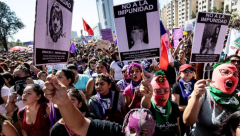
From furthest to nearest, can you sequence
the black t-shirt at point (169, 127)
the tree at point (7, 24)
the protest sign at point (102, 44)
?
the tree at point (7, 24)
the protest sign at point (102, 44)
the black t-shirt at point (169, 127)

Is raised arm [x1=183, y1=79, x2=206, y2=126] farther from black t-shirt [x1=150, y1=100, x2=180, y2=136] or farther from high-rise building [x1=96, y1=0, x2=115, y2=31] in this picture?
high-rise building [x1=96, y1=0, x2=115, y2=31]

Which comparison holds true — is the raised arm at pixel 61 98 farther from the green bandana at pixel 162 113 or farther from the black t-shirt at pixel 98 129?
the green bandana at pixel 162 113

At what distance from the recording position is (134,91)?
2754 mm

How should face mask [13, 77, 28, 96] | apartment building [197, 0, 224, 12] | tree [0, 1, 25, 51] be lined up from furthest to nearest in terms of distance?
apartment building [197, 0, 224, 12], tree [0, 1, 25, 51], face mask [13, 77, 28, 96]

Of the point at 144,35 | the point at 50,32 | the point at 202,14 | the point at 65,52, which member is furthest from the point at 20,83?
the point at 202,14

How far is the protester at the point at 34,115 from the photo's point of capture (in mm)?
2051

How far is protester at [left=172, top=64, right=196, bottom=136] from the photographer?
8.61ft

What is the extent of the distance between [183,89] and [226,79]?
38.6 inches

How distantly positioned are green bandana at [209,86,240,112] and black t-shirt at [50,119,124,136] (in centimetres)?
120

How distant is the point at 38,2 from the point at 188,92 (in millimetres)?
2586

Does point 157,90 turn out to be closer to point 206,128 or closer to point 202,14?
point 206,128

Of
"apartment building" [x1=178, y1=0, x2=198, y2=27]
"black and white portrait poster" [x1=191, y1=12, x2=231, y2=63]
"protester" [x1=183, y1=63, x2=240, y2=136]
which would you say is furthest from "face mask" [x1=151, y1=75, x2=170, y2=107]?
"apartment building" [x1=178, y1=0, x2=198, y2=27]

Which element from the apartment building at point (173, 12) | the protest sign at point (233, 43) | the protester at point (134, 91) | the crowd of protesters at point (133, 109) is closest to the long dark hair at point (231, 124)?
the crowd of protesters at point (133, 109)

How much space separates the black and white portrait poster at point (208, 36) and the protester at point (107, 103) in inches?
56.6
